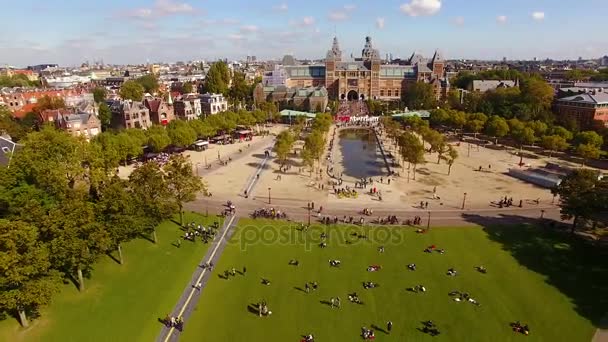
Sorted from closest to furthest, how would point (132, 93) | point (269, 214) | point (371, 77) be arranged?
point (269, 214)
point (132, 93)
point (371, 77)

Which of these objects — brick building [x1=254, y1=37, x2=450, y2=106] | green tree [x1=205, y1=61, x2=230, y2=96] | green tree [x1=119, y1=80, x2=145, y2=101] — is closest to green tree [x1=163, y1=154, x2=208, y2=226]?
green tree [x1=119, y1=80, x2=145, y2=101]

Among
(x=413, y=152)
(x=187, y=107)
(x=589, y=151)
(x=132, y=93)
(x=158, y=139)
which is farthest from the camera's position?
(x=132, y=93)

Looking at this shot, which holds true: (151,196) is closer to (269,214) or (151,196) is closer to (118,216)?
(118,216)

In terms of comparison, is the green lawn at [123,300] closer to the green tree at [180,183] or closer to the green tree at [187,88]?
the green tree at [180,183]

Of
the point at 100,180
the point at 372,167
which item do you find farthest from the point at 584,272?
the point at 100,180

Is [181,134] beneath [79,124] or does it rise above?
beneath

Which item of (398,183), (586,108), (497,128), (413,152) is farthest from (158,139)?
(586,108)

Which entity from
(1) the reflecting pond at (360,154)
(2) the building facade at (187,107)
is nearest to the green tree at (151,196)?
(1) the reflecting pond at (360,154)
